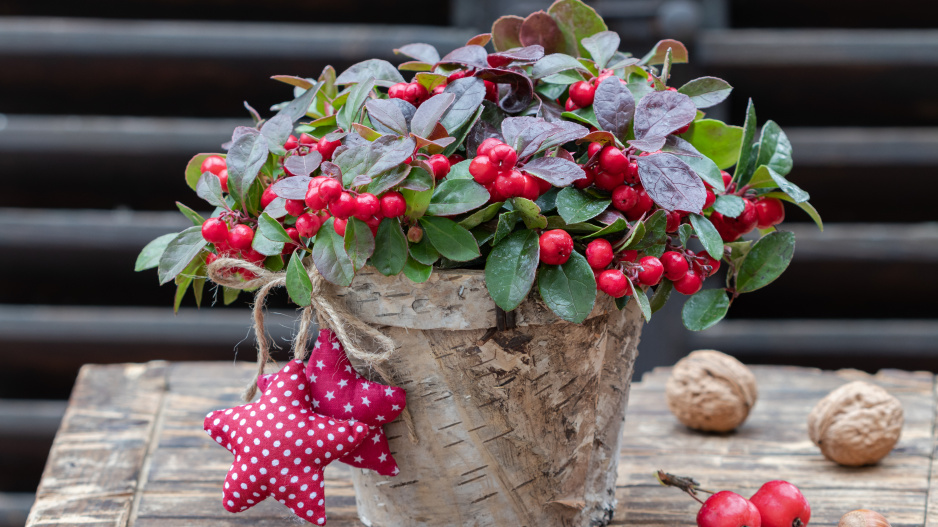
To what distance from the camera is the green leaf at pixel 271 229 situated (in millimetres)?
607

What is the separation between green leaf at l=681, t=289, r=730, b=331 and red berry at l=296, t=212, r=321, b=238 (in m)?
0.32

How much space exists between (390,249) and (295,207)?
9 cm

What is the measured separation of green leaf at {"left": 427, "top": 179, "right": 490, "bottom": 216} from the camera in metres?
0.56

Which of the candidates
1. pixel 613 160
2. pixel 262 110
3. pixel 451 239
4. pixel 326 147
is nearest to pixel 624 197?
pixel 613 160

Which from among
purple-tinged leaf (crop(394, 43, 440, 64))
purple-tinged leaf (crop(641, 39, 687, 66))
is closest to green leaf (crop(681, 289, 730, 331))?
purple-tinged leaf (crop(641, 39, 687, 66))

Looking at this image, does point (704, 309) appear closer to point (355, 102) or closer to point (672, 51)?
point (672, 51)

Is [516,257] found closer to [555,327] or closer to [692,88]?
[555,327]

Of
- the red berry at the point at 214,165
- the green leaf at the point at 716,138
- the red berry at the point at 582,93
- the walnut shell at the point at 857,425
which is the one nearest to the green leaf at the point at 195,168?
the red berry at the point at 214,165

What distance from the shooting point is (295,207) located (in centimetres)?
60

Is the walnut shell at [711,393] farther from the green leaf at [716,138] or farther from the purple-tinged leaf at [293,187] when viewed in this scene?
the purple-tinged leaf at [293,187]

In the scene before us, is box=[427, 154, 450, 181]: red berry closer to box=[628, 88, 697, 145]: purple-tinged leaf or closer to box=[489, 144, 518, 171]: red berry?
box=[489, 144, 518, 171]: red berry

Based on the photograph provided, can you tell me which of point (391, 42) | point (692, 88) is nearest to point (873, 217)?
point (391, 42)

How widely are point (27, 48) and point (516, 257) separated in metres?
1.40

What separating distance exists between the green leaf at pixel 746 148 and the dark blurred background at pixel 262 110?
2.88ft
